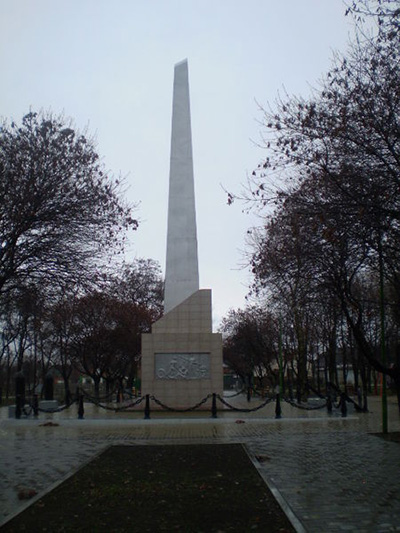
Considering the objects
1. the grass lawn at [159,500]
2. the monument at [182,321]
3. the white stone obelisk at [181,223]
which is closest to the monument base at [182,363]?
the monument at [182,321]

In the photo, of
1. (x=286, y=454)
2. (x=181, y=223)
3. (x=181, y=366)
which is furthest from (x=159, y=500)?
(x=181, y=223)

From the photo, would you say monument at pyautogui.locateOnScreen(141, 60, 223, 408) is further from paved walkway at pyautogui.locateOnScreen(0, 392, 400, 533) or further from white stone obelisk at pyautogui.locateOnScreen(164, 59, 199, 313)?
paved walkway at pyautogui.locateOnScreen(0, 392, 400, 533)

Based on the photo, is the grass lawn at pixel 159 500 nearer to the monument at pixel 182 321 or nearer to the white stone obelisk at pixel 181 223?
the monument at pixel 182 321

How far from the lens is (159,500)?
312 inches

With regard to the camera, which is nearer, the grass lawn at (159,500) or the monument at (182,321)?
the grass lawn at (159,500)

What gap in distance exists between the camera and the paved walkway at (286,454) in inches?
290

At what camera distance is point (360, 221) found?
10352 mm

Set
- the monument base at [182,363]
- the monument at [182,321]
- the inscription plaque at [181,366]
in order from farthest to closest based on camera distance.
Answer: the inscription plaque at [181,366] < the monument at [182,321] < the monument base at [182,363]

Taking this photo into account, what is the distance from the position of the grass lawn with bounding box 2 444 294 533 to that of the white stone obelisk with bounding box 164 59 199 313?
17.1 metres

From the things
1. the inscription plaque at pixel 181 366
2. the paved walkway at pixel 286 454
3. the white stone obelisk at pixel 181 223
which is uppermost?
the white stone obelisk at pixel 181 223

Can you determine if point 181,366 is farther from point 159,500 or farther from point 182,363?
point 159,500

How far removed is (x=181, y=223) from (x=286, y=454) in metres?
17.9

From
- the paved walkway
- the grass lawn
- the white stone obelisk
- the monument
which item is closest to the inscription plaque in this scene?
the monument

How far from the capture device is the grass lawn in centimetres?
666
